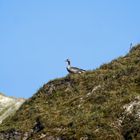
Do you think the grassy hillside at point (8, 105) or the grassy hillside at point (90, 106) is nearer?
the grassy hillside at point (90, 106)

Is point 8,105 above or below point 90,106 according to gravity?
above

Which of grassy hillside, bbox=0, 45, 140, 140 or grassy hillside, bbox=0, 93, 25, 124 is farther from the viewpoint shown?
grassy hillside, bbox=0, 93, 25, 124

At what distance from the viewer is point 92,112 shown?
40.6 metres

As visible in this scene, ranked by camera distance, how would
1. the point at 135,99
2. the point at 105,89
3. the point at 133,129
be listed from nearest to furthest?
the point at 133,129
the point at 135,99
the point at 105,89

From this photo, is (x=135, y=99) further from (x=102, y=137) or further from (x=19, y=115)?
(x=19, y=115)

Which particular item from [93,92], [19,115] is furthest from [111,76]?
[19,115]

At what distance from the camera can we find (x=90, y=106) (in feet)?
138

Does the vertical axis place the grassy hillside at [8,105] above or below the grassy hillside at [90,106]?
above

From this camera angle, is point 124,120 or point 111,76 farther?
point 111,76

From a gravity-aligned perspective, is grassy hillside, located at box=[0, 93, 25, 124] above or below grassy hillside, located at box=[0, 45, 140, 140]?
above

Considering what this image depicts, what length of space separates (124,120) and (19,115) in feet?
41.6

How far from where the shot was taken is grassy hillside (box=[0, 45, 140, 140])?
37656 millimetres

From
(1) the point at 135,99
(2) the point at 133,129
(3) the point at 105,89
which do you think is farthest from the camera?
(3) the point at 105,89

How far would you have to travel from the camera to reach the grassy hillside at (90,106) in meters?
37.7
